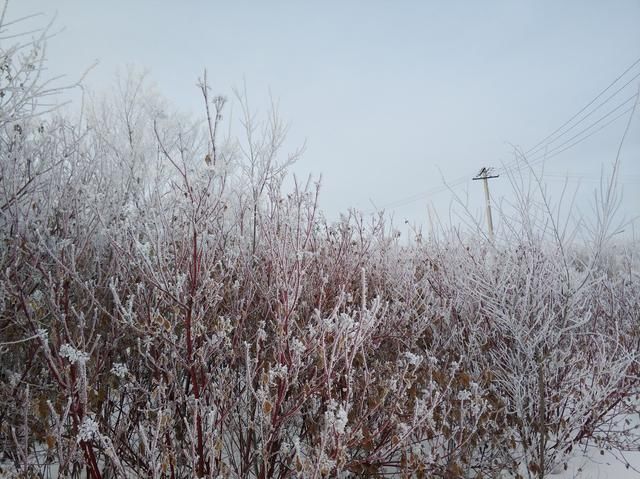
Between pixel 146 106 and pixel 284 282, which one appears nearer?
pixel 284 282

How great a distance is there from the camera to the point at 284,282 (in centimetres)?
197

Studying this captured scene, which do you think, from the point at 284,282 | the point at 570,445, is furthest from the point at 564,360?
the point at 284,282

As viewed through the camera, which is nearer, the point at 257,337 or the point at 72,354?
the point at 72,354

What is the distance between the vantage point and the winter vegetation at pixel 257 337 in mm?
1966

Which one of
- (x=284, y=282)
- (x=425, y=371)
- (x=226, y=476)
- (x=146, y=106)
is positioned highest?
(x=146, y=106)

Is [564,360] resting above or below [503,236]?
below

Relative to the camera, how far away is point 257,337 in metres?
2.26

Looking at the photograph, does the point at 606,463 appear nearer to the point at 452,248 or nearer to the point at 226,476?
the point at 452,248

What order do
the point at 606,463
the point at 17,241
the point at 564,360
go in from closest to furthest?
the point at 17,241 < the point at 564,360 < the point at 606,463

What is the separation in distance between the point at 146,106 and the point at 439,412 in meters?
15.0

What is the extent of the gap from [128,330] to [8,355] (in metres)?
1.11

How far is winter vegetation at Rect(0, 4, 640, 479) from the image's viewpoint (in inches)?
77.4

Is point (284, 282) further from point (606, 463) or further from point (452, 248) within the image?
point (606, 463)

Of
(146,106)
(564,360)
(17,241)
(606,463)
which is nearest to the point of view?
(17,241)
